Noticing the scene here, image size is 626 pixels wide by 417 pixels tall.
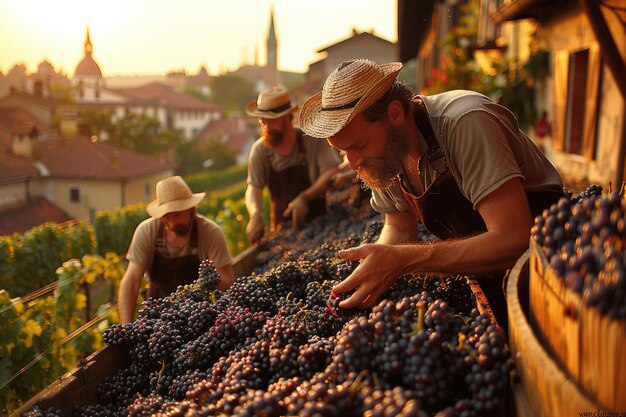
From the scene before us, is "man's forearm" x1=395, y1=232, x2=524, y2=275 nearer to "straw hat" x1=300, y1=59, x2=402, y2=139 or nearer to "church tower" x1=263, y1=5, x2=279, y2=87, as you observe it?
"straw hat" x1=300, y1=59, x2=402, y2=139

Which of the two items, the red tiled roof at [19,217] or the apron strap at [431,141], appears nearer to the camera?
the apron strap at [431,141]

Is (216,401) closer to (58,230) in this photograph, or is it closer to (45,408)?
(45,408)

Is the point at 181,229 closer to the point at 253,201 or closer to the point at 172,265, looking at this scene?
the point at 172,265

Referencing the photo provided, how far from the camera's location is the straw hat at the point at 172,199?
4.19 metres

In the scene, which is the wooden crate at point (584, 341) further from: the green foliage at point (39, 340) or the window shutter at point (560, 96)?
the window shutter at point (560, 96)

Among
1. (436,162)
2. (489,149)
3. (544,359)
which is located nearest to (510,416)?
(544,359)

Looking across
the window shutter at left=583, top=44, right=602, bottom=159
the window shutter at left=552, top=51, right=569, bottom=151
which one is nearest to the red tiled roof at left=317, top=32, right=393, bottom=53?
the window shutter at left=552, top=51, right=569, bottom=151

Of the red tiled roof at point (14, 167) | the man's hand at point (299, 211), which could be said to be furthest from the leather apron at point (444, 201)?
the red tiled roof at point (14, 167)

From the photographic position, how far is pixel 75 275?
7.14m

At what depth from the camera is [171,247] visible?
4.39 metres

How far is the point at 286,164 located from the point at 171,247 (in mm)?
1741

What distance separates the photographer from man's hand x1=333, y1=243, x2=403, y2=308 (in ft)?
6.28

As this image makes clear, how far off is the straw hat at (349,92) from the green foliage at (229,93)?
311 ft

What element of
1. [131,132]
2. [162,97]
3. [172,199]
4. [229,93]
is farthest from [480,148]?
[229,93]
